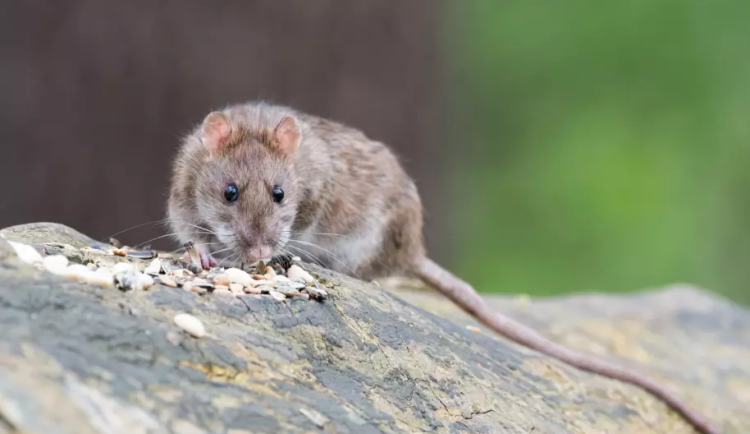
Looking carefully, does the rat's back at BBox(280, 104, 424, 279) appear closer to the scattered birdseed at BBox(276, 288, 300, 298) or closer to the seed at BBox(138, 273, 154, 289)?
the scattered birdseed at BBox(276, 288, 300, 298)

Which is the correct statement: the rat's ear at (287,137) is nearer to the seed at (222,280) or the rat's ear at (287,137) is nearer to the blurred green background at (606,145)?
the seed at (222,280)

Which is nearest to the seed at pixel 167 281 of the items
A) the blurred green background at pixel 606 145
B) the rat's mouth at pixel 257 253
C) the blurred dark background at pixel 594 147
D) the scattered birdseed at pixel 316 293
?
the scattered birdseed at pixel 316 293

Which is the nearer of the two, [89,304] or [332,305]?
[89,304]

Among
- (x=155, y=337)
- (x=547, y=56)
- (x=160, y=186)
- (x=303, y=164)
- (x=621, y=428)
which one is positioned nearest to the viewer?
(x=155, y=337)

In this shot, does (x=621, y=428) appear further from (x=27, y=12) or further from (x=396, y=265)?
(x=27, y=12)

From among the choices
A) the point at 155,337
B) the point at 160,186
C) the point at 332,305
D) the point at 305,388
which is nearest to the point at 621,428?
the point at 332,305

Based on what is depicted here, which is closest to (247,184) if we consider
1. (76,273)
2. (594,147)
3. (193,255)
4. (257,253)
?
(257,253)

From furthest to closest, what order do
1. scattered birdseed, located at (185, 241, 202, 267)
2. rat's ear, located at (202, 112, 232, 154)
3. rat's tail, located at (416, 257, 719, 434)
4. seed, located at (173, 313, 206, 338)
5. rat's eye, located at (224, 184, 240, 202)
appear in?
rat's tail, located at (416, 257, 719, 434), rat's ear, located at (202, 112, 232, 154), rat's eye, located at (224, 184, 240, 202), scattered birdseed, located at (185, 241, 202, 267), seed, located at (173, 313, 206, 338)

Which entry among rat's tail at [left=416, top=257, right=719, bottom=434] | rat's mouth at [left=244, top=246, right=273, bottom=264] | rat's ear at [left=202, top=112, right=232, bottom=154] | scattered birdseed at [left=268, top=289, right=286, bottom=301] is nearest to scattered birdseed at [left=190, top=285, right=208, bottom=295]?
scattered birdseed at [left=268, top=289, right=286, bottom=301]
